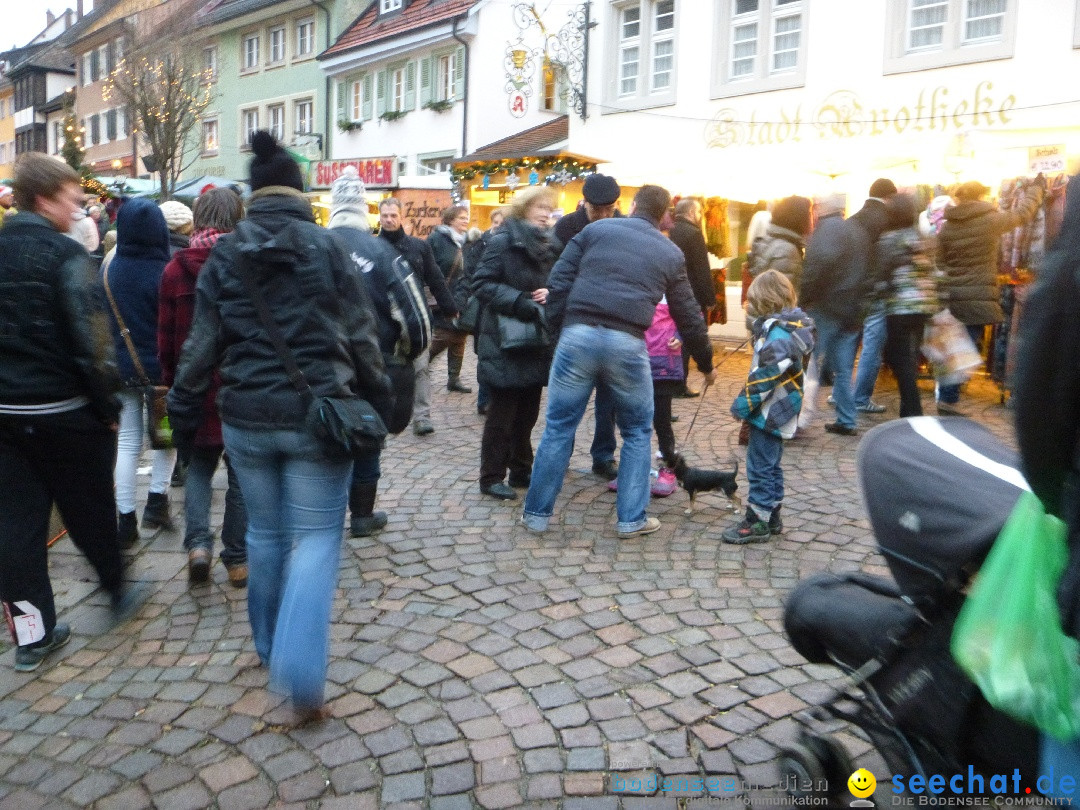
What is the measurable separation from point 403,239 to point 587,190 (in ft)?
5.21

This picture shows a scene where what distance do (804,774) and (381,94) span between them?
1089 inches

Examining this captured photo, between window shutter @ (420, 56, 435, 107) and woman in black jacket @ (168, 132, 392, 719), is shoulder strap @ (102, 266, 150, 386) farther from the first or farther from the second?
window shutter @ (420, 56, 435, 107)

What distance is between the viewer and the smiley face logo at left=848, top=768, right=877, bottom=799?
107 inches

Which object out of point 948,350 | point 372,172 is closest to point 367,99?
point 372,172

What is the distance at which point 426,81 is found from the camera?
26281mm

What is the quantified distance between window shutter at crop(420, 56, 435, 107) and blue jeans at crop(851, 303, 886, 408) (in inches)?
760

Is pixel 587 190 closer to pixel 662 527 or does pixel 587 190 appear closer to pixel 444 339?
pixel 662 527

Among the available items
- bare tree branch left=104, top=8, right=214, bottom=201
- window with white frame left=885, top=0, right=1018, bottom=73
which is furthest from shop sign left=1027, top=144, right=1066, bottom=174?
bare tree branch left=104, top=8, right=214, bottom=201

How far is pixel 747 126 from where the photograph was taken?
51.1ft

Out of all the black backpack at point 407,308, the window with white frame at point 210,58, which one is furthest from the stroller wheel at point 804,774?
the window with white frame at point 210,58

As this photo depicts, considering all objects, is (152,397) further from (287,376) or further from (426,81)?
(426,81)

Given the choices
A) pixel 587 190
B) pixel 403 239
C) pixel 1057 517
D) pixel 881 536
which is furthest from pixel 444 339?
pixel 1057 517

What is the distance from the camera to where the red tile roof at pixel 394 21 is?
83.3ft

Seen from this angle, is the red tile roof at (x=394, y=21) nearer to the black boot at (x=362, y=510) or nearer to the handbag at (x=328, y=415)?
the black boot at (x=362, y=510)
